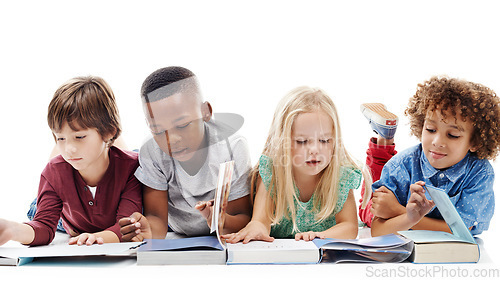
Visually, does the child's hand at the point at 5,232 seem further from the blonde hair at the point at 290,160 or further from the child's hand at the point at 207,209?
the blonde hair at the point at 290,160

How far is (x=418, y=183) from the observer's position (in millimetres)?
1308

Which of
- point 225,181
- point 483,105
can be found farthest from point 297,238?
point 483,105

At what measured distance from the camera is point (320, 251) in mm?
1196

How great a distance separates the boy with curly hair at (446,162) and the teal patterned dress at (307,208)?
94 mm

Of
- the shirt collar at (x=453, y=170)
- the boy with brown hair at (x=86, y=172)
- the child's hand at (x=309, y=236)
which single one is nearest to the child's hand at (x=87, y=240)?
the boy with brown hair at (x=86, y=172)

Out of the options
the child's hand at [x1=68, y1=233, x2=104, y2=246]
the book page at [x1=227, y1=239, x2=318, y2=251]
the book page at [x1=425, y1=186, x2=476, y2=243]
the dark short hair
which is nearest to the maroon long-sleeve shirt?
the child's hand at [x1=68, y1=233, x2=104, y2=246]

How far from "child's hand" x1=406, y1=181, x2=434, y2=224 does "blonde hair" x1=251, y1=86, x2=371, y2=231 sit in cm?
18

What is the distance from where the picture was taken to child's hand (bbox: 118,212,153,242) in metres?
1.33

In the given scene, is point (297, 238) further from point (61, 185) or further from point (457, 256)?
point (61, 185)

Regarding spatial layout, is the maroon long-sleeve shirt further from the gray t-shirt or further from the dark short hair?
the dark short hair

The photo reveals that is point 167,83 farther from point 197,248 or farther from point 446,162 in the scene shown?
point 446,162

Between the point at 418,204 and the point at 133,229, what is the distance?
0.70m

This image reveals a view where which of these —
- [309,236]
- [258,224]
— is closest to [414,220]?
[309,236]

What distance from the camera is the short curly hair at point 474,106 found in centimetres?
133
